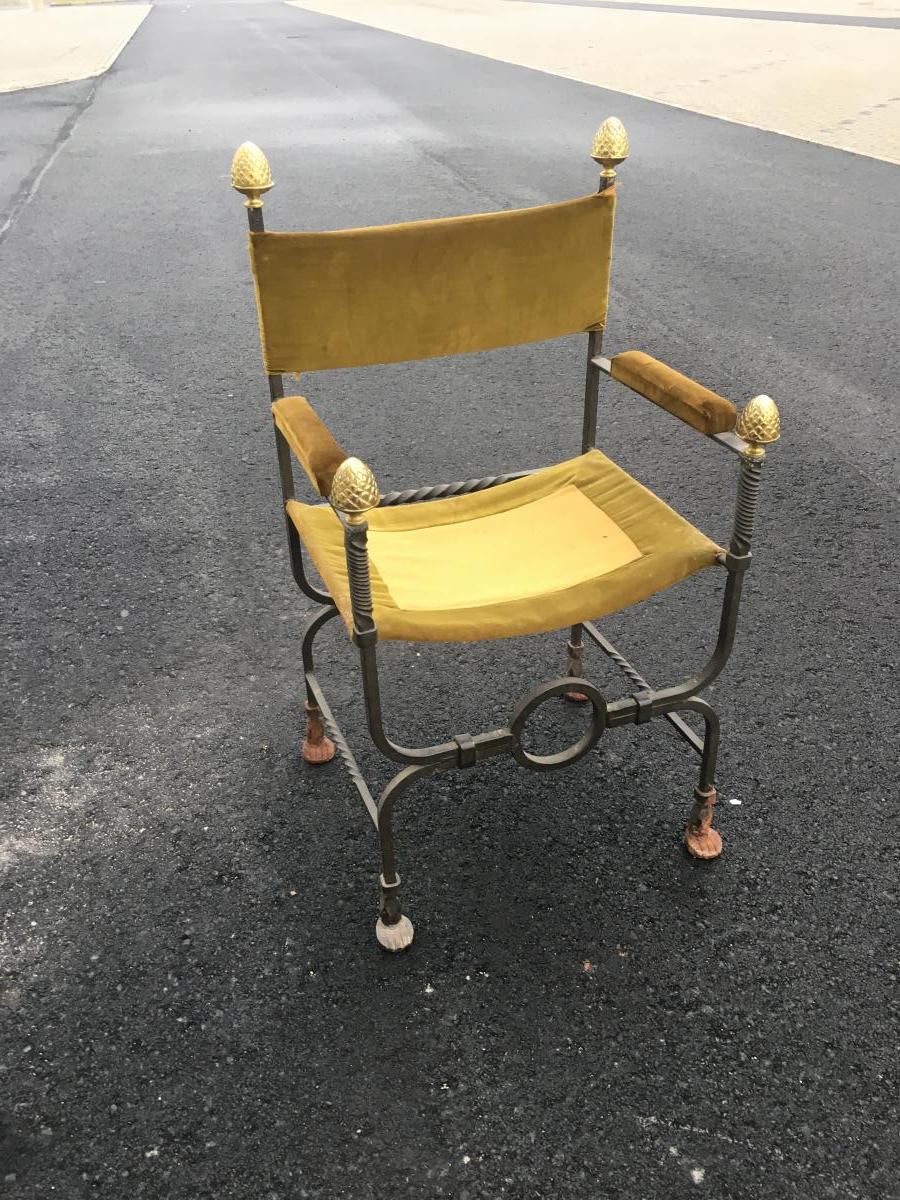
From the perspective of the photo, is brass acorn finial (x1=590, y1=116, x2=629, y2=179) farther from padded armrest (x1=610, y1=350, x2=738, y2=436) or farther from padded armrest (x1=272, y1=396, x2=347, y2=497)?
padded armrest (x1=272, y1=396, x2=347, y2=497)

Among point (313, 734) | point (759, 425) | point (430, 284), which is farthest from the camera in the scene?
point (313, 734)

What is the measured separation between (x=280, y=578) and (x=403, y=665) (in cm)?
56

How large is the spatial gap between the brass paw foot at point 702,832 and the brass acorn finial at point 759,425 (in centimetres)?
73

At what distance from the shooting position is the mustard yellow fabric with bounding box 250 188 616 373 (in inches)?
75.9

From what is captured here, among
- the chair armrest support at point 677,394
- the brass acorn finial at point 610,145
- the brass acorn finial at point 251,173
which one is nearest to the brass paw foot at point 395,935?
the chair armrest support at point 677,394

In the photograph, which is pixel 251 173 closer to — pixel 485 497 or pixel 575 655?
pixel 485 497

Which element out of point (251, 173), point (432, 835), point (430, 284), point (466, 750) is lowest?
point (432, 835)

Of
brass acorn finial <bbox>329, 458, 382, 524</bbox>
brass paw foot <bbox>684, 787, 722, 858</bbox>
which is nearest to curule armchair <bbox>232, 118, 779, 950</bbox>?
brass paw foot <bbox>684, 787, 722, 858</bbox>

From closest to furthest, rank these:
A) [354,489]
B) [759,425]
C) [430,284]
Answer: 1. [354,489]
2. [759,425]
3. [430,284]

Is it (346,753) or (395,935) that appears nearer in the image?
(395,935)

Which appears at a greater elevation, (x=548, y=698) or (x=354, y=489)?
(x=354, y=489)

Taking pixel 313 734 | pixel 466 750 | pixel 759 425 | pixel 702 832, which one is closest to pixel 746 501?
pixel 759 425

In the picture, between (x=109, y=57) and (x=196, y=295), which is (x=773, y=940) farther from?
(x=109, y=57)

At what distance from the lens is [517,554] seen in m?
2.05
